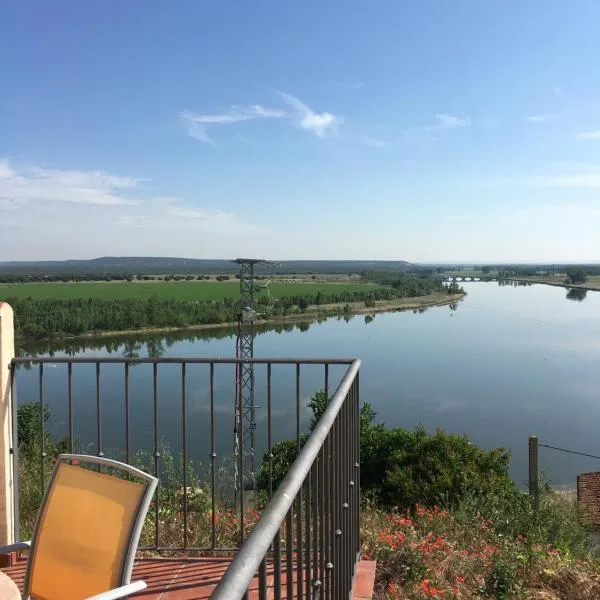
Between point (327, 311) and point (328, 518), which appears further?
point (327, 311)

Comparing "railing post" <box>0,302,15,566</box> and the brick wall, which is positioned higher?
"railing post" <box>0,302,15,566</box>

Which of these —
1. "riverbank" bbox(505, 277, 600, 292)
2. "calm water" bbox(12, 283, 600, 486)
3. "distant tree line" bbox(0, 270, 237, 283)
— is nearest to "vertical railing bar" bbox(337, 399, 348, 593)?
"calm water" bbox(12, 283, 600, 486)

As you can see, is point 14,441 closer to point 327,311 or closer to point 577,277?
point 327,311

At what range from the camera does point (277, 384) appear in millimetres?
33469

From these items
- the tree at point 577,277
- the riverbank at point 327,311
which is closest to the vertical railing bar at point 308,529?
the riverbank at point 327,311

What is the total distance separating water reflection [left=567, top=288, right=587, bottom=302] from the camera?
101062mm

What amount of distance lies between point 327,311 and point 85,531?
234 ft

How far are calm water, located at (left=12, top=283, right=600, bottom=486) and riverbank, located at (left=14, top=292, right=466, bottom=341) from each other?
5560 millimetres

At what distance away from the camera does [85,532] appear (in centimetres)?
189

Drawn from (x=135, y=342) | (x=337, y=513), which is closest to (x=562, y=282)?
(x=135, y=342)

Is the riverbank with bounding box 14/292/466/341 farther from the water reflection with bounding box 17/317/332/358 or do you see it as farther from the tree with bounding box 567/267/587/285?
the tree with bounding box 567/267/587/285

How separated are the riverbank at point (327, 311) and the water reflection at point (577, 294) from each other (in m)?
18.5

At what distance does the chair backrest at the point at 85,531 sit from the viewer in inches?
70.5

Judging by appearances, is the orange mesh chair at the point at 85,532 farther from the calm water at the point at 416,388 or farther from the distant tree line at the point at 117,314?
the distant tree line at the point at 117,314
